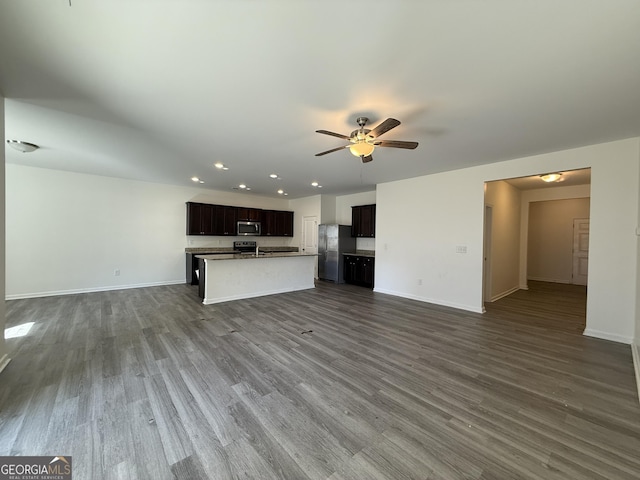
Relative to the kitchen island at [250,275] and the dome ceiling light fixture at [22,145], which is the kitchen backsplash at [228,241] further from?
the dome ceiling light fixture at [22,145]

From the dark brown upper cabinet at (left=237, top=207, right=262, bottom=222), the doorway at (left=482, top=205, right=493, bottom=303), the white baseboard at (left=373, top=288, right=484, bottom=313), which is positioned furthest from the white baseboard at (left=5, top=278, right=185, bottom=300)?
the doorway at (left=482, top=205, right=493, bottom=303)

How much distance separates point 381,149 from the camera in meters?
3.77

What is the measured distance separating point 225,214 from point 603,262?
26.7ft

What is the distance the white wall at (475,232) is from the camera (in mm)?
3309

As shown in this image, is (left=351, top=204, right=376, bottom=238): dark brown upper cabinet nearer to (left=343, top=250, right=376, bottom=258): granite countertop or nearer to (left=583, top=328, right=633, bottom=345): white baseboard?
(left=343, top=250, right=376, bottom=258): granite countertop

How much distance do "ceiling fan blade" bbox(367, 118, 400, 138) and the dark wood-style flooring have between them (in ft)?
8.10

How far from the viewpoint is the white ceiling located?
1.48 meters

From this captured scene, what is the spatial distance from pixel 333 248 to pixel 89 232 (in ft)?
20.2

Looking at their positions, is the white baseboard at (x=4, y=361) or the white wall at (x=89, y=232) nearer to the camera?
the white baseboard at (x=4, y=361)

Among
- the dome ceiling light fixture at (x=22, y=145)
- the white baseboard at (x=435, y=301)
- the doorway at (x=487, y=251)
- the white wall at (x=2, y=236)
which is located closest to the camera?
the white wall at (x=2, y=236)

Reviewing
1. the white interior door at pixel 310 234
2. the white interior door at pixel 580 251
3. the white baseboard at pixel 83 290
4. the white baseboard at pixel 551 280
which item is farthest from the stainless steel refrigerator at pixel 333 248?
the white interior door at pixel 580 251

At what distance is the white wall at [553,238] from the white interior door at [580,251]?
0.08m

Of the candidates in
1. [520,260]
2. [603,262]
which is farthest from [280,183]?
[520,260]

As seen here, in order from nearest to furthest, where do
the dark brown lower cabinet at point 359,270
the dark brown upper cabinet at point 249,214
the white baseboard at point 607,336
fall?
1. the white baseboard at point 607,336
2. the dark brown lower cabinet at point 359,270
3. the dark brown upper cabinet at point 249,214
